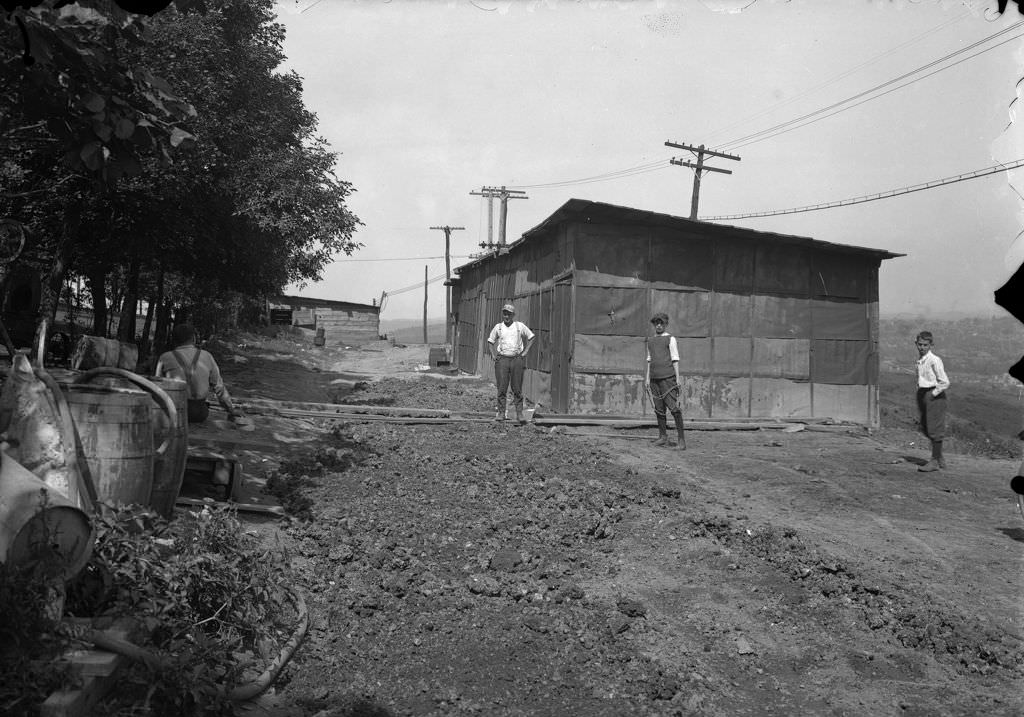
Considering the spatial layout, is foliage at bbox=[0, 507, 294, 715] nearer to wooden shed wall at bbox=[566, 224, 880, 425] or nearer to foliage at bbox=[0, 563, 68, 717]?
foliage at bbox=[0, 563, 68, 717]

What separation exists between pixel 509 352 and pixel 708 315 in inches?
188

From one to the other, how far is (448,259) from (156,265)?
99.2 ft

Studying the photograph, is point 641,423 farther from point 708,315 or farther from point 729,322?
point 729,322

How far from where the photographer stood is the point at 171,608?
324 centimetres

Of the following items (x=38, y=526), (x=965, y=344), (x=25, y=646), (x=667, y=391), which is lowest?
(x=25, y=646)

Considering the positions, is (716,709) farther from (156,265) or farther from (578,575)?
(156,265)

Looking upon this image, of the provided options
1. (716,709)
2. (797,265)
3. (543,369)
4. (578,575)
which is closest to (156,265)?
(543,369)

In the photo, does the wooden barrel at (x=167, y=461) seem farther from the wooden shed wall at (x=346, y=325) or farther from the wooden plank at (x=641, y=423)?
the wooden shed wall at (x=346, y=325)

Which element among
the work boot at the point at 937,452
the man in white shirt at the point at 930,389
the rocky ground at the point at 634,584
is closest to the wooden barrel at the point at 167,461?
the rocky ground at the point at 634,584

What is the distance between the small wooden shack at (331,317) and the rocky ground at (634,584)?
3540 cm

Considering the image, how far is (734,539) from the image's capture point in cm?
588

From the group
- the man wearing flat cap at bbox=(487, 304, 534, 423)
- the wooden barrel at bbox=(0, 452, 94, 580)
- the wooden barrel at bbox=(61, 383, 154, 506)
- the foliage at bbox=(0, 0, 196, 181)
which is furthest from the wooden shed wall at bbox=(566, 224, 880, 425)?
the wooden barrel at bbox=(0, 452, 94, 580)

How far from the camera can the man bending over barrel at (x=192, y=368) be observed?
616 centimetres

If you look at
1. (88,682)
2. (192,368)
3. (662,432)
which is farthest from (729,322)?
(88,682)
